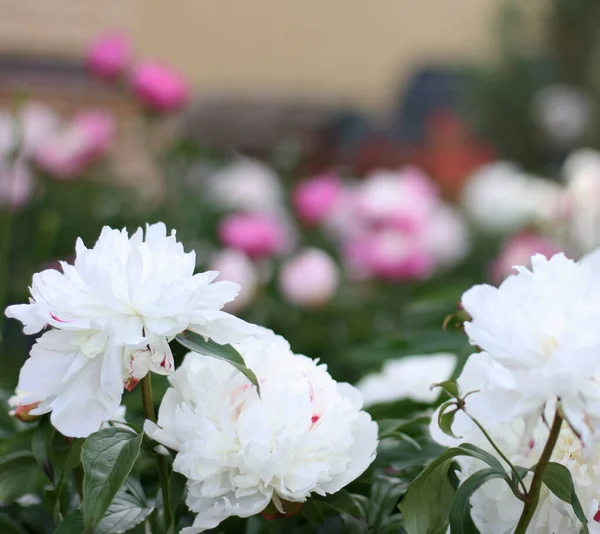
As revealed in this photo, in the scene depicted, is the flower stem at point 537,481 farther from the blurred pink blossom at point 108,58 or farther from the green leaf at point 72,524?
the blurred pink blossom at point 108,58

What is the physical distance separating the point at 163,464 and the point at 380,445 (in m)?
0.16

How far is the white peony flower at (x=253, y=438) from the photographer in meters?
0.40

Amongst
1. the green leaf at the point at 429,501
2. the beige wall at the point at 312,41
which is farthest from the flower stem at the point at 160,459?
the beige wall at the point at 312,41

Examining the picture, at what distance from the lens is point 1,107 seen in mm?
2254

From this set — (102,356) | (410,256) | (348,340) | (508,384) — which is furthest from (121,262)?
(410,256)

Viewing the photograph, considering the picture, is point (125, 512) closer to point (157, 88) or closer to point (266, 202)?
point (157, 88)

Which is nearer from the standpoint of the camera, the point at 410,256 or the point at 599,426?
the point at 599,426

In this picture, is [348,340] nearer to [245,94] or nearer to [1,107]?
[1,107]

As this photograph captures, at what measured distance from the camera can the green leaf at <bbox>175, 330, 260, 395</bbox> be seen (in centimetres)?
40

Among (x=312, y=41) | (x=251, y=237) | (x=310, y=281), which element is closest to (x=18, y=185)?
(x=251, y=237)

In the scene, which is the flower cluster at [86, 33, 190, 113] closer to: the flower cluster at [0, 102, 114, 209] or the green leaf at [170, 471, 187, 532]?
the flower cluster at [0, 102, 114, 209]

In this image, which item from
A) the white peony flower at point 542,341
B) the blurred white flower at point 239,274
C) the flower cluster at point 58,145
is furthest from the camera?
the flower cluster at point 58,145

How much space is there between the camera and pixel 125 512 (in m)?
0.43

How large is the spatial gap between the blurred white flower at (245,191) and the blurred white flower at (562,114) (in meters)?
3.84
